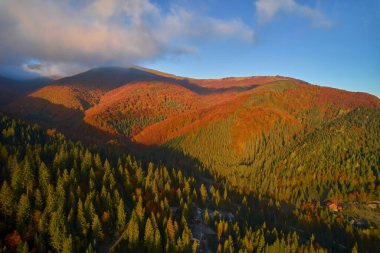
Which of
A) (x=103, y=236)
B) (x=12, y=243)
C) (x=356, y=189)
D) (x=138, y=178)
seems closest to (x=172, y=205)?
(x=138, y=178)

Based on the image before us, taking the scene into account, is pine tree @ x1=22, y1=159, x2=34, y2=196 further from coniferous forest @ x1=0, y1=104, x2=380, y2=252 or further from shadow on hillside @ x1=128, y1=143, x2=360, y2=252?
shadow on hillside @ x1=128, y1=143, x2=360, y2=252

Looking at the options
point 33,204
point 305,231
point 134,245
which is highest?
point 33,204

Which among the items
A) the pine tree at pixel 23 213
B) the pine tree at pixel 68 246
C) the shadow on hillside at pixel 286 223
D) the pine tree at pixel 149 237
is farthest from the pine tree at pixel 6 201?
the shadow on hillside at pixel 286 223

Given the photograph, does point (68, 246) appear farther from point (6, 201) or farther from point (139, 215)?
point (6, 201)

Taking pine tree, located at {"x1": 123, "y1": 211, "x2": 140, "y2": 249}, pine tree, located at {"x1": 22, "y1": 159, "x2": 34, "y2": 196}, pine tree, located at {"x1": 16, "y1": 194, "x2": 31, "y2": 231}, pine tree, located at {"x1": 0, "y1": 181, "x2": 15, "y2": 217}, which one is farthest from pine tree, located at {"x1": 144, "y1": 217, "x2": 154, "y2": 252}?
pine tree, located at {"x1": 22, "y1": 159, "x2": 34, "y2": 196}

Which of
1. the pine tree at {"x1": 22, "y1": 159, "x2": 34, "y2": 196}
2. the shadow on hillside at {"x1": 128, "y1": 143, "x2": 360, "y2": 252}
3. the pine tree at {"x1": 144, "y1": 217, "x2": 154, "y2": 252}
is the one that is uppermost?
the pine tree at {"x1": 22, "y1": 159, "x2": 34, "y2": 196}

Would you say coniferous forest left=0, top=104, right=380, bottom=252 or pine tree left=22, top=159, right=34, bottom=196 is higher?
pine tree left=22, top=159, right=34, bottom=196

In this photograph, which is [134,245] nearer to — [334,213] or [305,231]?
[305,231]

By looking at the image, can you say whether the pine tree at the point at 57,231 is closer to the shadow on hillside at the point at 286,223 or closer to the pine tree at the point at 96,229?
the pine tree at the point at 96,229
